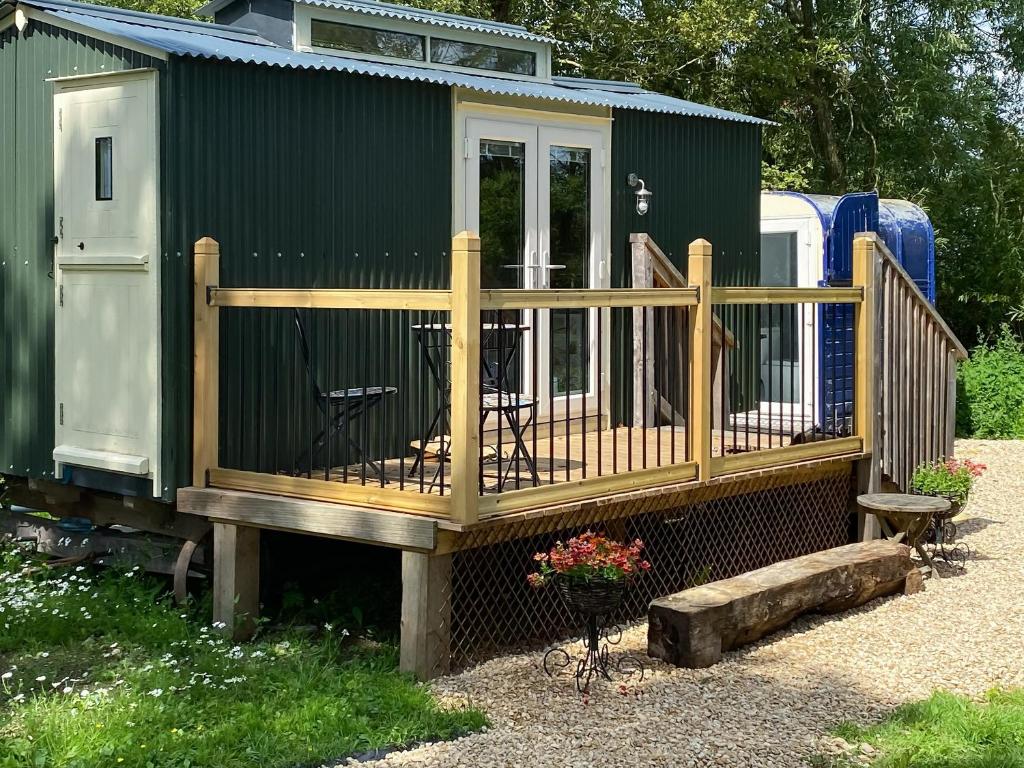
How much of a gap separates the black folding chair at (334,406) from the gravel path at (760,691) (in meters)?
1.32

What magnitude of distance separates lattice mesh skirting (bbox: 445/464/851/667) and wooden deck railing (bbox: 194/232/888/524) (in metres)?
0.17

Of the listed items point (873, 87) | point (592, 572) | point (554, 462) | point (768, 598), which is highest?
point (873, 87)

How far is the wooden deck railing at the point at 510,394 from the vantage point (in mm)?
5754

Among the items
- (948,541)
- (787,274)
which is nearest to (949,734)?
(948,541)

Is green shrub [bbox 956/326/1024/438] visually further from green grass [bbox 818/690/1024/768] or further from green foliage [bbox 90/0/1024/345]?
green grass [bbox 818/690/1024/768]

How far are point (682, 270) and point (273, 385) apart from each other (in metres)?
3.49

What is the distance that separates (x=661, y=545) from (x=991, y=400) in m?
9.17

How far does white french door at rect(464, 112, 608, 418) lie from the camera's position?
313 inches

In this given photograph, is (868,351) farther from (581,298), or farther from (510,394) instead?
(581,298)

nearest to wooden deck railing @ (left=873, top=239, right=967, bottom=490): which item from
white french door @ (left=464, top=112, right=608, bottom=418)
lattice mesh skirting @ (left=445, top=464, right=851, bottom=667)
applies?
lattice mesh skirting @ (left=445, top=464, right=851, bottom=667)

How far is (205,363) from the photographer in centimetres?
660

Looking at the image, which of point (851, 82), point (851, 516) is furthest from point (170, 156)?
point (851, 82)

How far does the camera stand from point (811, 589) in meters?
6.76

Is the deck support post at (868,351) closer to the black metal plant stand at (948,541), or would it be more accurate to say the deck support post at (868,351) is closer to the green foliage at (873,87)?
the black metal plant stand at (948,541)
